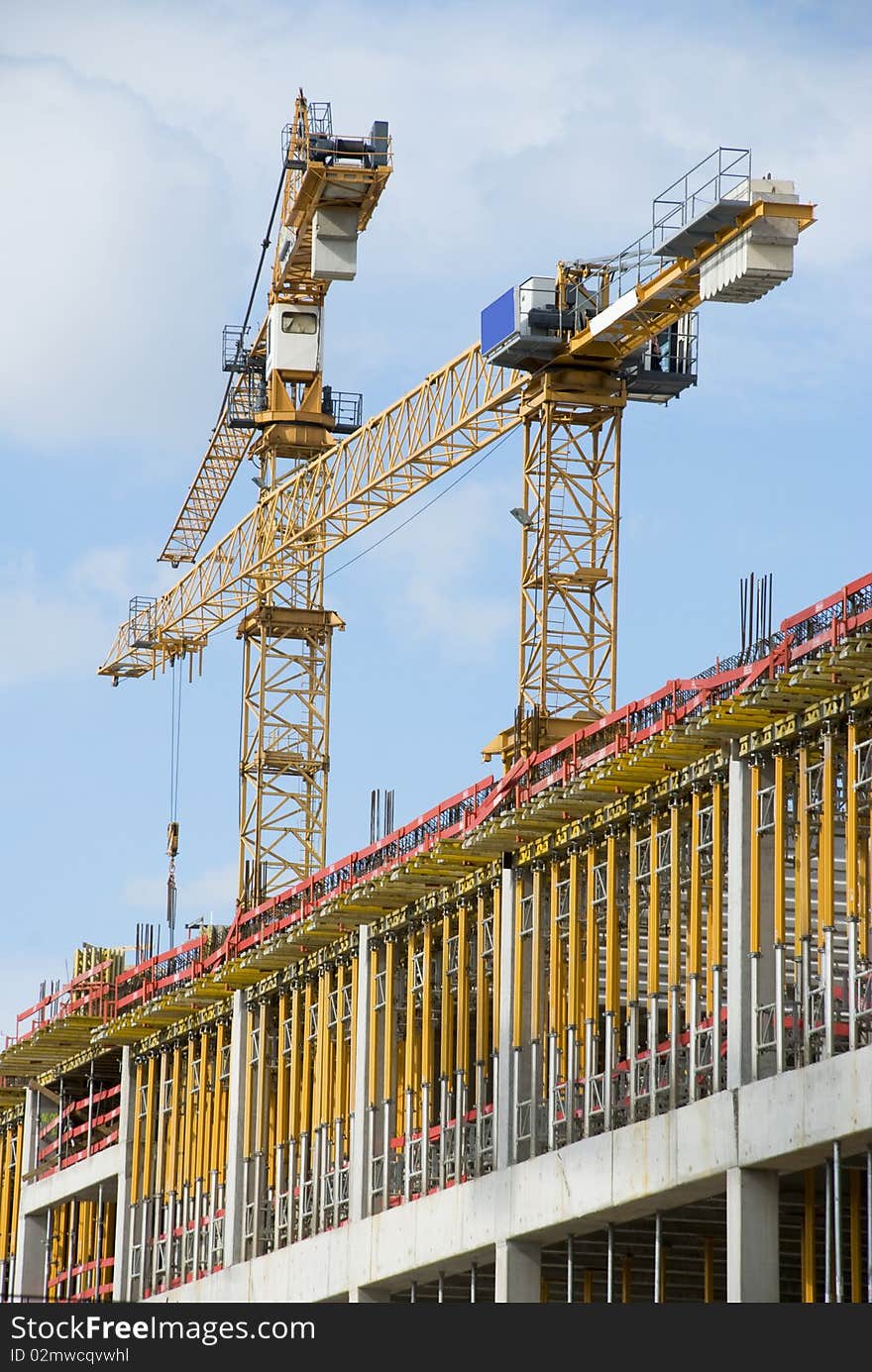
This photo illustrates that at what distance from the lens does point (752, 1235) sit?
4578cm

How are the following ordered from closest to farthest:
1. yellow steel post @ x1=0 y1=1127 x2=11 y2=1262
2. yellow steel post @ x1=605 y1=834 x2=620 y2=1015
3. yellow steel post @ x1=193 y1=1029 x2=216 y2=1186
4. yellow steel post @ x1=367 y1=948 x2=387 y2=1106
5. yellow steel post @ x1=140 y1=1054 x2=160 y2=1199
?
yellow steel post @ x1=605 y1=834 x2=620 y2=1015, yellow steel post @ x1=367 y1=948 x2=387 y2=1106, yellow steel post @ x1=193 y1=1029 x2=216 y2=1186, yellow steel post @ x1=140 y1=1054 x2=160 y2=1199, yellow steel post @ x1=0 y1=1127 x2=11 y2=1262

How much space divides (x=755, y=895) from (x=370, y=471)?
48050mm

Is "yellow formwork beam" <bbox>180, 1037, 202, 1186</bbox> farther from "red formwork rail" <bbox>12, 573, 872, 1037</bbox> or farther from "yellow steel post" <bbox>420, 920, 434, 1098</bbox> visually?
"yellow steel post" <bbox>420, 920, 434, 1098</bbox>

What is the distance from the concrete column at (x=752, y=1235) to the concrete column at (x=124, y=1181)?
32437mm

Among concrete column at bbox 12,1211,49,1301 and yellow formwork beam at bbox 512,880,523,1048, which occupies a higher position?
yellow formwork beam at bbox 512,880,523,1048

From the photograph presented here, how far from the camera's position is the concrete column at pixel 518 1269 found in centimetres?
5359

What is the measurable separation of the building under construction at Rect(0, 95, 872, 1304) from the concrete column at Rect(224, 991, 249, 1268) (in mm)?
95

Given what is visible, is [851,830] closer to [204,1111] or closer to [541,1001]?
[541,1001]

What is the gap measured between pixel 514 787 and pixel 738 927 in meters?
10.6

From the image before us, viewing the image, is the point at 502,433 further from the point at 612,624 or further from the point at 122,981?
the point at 122,981

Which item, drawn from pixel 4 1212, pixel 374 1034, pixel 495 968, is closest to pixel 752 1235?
pixel 495 968

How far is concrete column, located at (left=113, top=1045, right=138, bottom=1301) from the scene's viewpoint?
7594 cm

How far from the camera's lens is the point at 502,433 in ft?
274

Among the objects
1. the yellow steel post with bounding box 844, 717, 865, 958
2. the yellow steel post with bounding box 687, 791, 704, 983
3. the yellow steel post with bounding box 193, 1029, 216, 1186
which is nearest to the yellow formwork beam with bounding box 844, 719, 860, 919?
the yellow steel post with bounding box 844, 717, 865, 958
